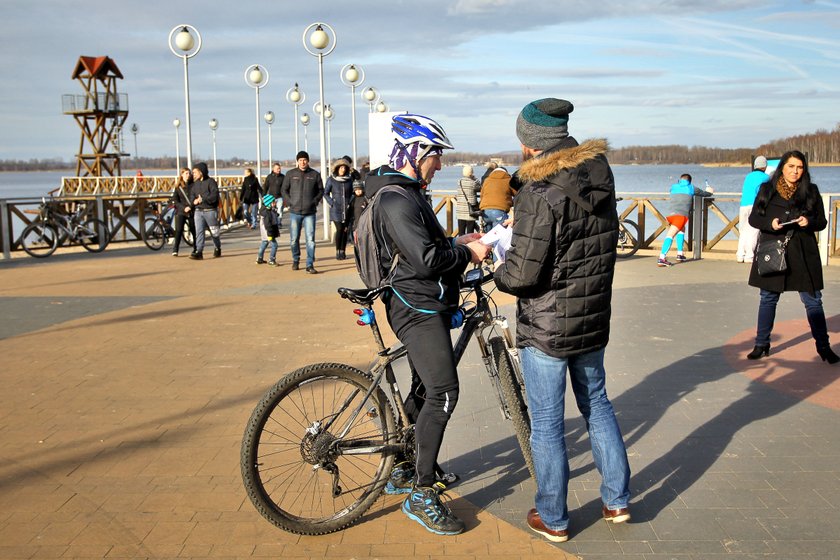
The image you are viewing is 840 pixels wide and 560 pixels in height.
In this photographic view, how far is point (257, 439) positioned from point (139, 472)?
1.38 metres

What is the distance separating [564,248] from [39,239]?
16236mm

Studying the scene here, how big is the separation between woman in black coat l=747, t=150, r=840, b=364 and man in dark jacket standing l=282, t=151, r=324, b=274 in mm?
8159

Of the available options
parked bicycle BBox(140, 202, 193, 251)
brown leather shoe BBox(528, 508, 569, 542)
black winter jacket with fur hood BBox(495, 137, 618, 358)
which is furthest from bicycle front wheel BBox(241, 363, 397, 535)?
parked bicycle BBox(140, 202, 193, 251)

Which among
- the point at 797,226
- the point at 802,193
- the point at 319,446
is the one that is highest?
the point at 802,193

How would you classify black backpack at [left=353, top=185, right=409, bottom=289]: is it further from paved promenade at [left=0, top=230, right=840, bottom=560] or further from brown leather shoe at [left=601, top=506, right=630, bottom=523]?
brown leather shoe at [left=601, top=506, right=630, bottom=523]

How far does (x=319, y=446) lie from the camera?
162 inches

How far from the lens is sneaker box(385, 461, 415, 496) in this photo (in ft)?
14.4

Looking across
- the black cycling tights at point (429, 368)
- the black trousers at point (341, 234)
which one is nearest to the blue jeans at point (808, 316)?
the black cycling tights at point (429, 368)

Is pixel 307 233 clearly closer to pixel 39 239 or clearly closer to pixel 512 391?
pixel 39 239

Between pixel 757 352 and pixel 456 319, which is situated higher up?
pixel 456 319

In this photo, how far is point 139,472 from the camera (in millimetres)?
4891

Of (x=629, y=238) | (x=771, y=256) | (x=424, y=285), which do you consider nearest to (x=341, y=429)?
(x=424, y=285)

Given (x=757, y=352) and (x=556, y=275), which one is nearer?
(x=556, y=275)

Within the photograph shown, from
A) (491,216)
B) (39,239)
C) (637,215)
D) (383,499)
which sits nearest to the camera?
(383,499)
